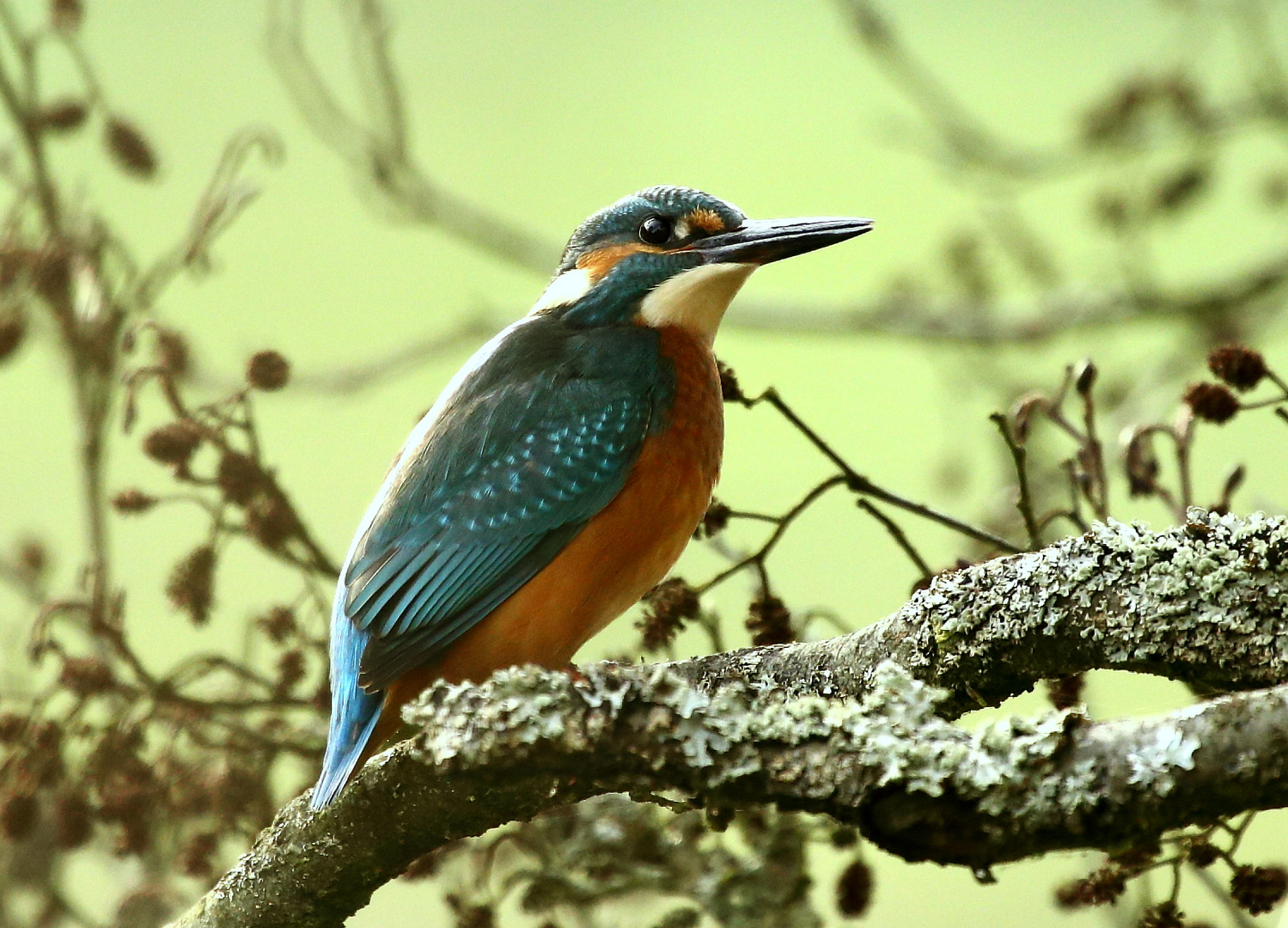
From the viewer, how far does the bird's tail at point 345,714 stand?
1428 millimetres

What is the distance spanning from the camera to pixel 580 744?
105 cm

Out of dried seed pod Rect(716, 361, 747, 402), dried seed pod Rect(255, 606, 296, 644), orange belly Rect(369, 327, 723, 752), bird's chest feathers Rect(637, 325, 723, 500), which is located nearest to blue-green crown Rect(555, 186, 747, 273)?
bird's chest feathers Rect(637, 325, 723, 500)

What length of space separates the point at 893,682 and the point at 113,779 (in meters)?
1.17

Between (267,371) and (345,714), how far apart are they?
41 cm

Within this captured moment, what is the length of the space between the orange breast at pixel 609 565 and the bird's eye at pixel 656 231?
278mm

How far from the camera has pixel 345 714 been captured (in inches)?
60.5

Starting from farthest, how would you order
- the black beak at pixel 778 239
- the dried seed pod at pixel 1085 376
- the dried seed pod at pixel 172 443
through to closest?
the black beak at pixel 778 239, the dried seed pod at pixel 172 443, the dried seed pod at pixel 1085 376

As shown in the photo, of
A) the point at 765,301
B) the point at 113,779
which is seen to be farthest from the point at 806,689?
the point at 765,301

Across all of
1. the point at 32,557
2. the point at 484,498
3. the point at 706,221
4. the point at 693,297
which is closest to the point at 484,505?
the point at 484,498

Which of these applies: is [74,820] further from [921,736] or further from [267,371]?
[921,736]

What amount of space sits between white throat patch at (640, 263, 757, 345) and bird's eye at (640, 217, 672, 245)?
0.08m

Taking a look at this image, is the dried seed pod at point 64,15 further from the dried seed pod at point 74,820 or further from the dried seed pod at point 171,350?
the dried seed pod at point 74,820

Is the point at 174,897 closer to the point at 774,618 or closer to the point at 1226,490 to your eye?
the point at 774,618

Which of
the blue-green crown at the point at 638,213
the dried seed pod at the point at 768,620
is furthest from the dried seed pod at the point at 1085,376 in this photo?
the blue-green crown at the point at 638,213
